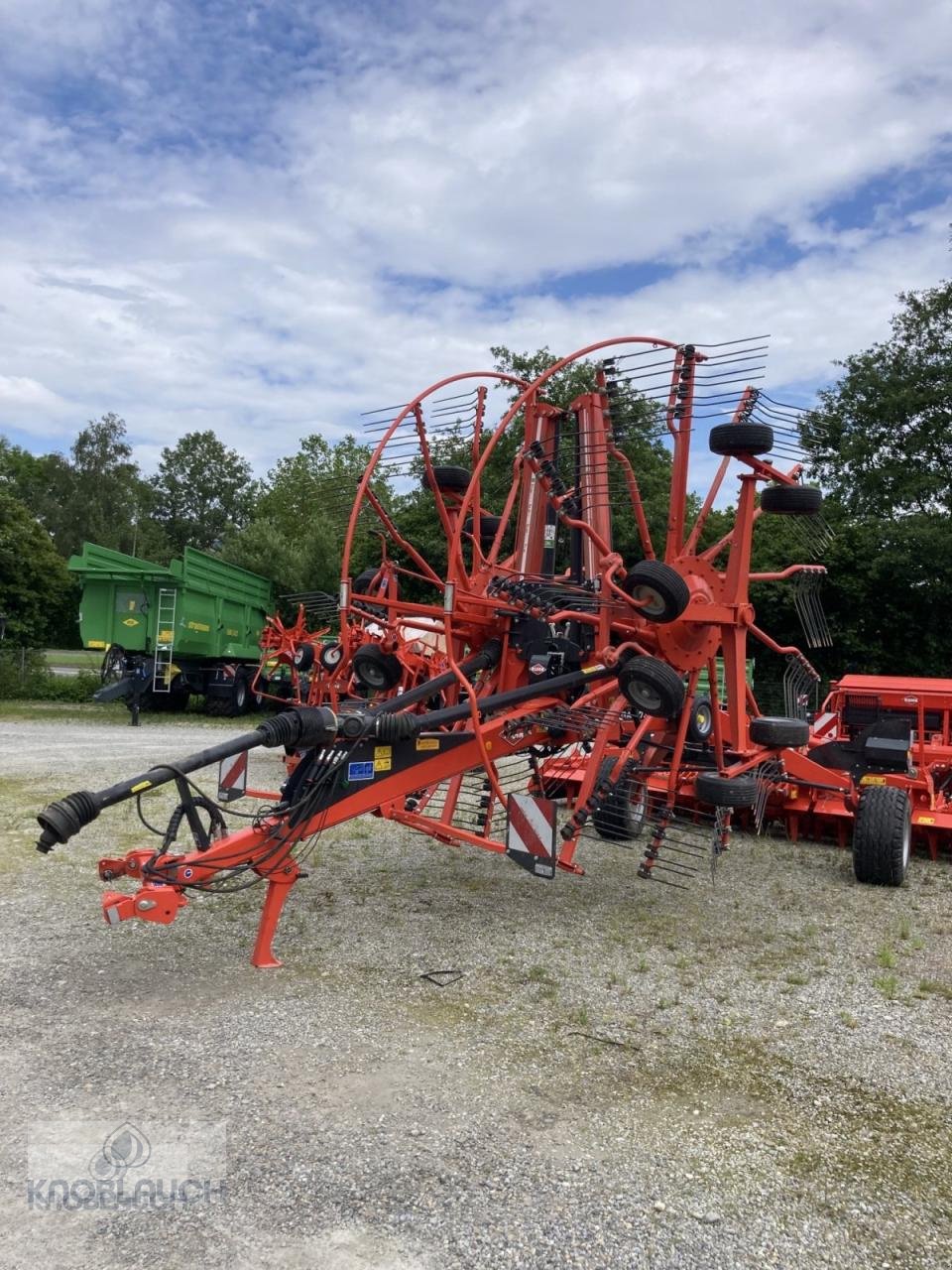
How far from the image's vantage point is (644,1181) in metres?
3.28

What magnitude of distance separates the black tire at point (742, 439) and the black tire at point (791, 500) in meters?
0.33

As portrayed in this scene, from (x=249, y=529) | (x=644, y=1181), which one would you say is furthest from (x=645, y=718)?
(x=249, y=529)

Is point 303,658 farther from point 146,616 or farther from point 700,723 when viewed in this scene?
point 700,723

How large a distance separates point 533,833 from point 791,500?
2815 millimetres

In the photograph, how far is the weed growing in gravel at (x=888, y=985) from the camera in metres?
5.11

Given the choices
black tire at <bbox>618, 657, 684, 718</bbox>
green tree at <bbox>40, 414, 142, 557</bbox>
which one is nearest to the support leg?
black tire at <bbox>618, 657, 684, 718</bbox>

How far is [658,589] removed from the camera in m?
5.71

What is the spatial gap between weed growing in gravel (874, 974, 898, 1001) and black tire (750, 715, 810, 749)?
1.96m

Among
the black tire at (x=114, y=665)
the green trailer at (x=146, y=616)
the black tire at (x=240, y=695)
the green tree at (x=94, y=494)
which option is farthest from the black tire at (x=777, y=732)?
the green tree at (x=94, y=494)

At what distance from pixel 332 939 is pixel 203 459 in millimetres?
63061

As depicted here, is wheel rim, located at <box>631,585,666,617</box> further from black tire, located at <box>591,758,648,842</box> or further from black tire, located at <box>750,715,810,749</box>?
black tire, located at <box>750,715,810,749</box>

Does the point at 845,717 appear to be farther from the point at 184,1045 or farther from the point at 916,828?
the point at 184,1045

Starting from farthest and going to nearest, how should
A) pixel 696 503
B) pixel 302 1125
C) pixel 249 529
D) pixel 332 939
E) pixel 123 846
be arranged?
pixel 249 529 < pixel 696 503 < pixel 123 846 < pixel 332 939 < pixel 302 1125

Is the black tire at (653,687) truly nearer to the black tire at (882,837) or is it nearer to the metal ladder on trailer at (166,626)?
the black tire at (882,837)
